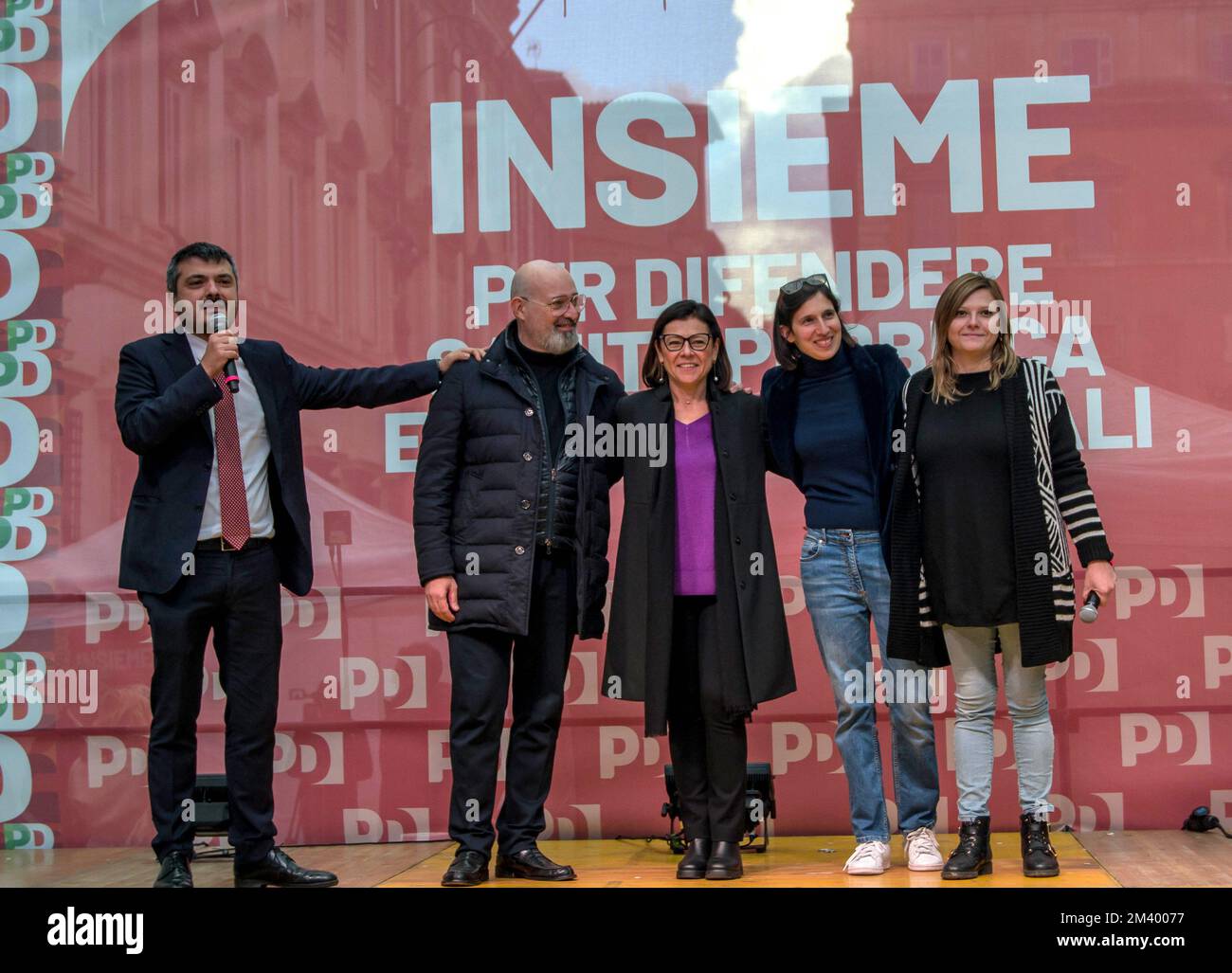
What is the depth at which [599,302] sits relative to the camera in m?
4.87

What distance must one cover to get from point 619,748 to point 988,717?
1.48 m

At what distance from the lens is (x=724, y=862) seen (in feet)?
12.4

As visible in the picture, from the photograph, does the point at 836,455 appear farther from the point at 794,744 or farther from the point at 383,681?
the point at 383,681

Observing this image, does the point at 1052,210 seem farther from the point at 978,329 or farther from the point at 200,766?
the point at 200,766

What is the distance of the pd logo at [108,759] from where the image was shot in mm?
4828

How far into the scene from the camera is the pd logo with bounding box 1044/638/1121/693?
4.64m

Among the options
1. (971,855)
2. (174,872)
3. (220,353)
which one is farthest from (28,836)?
(971,855)

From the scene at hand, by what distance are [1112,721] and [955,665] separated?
1221 millimetres

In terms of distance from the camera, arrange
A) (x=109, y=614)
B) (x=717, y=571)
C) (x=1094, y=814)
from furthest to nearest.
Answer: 1. (x=109, y=614)
2. (x=1094, y=814)
3. (x=717, y=571)

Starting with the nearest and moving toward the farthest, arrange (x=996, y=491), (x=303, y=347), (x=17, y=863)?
(x=996, y=491)
(x=17, y=863)
(x=303, y=347)

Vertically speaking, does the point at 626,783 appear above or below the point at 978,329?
below

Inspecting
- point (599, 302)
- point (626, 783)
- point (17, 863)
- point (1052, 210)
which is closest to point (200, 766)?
point (17, 863)

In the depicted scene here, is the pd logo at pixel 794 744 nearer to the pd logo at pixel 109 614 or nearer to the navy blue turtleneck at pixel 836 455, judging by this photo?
the navy blue turtleneck at pixel 836 455

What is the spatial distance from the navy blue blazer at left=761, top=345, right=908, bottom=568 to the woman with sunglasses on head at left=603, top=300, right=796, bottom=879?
0.19 feet
